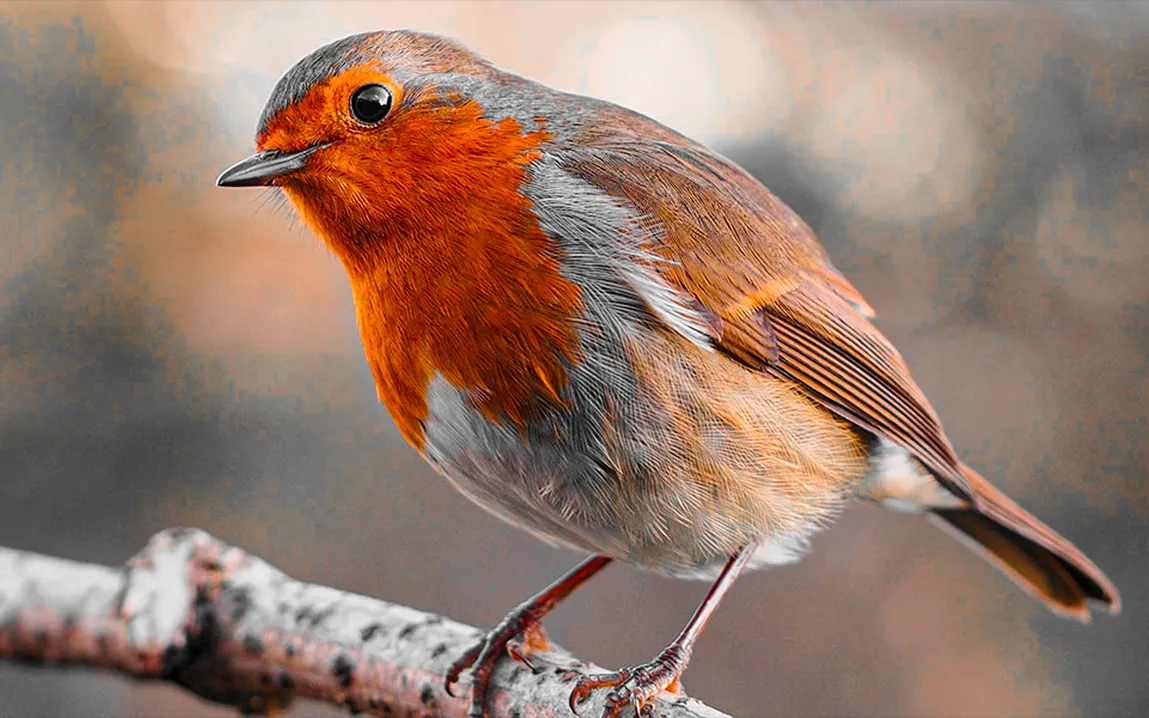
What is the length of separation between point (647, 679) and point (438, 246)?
30.4 inches

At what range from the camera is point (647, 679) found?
1.73 meters

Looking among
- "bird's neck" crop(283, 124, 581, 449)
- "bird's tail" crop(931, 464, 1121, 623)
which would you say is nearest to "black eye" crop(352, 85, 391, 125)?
"bird's neck" crop(283, 124, 581, 449)

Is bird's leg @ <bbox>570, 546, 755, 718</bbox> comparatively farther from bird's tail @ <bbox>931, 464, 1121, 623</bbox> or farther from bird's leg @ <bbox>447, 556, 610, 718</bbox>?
bird's tail @ <bbox>931, 464, 1121, 623</bbox>

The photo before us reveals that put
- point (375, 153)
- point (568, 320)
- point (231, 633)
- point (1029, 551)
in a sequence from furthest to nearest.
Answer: point (1029, 551)
point (231, 633)
point (375, 153)
point (568, 320)

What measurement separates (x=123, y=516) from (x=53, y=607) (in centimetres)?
217

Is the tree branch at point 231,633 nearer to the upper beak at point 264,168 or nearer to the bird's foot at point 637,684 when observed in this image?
the bird's foot at point 637,684

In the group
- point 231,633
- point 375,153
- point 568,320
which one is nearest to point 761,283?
point 568,320

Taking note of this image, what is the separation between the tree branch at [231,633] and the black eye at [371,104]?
0.92 m

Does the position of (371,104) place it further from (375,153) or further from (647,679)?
(647,679)

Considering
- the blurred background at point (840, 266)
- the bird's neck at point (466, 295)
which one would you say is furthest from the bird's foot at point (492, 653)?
the blurred background at point (840, 266)

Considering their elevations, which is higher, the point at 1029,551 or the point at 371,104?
the point at 1029,551

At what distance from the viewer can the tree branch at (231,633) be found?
199cm

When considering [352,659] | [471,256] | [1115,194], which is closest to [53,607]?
[352,659]

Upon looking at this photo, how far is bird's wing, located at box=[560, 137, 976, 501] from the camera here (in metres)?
1.86
